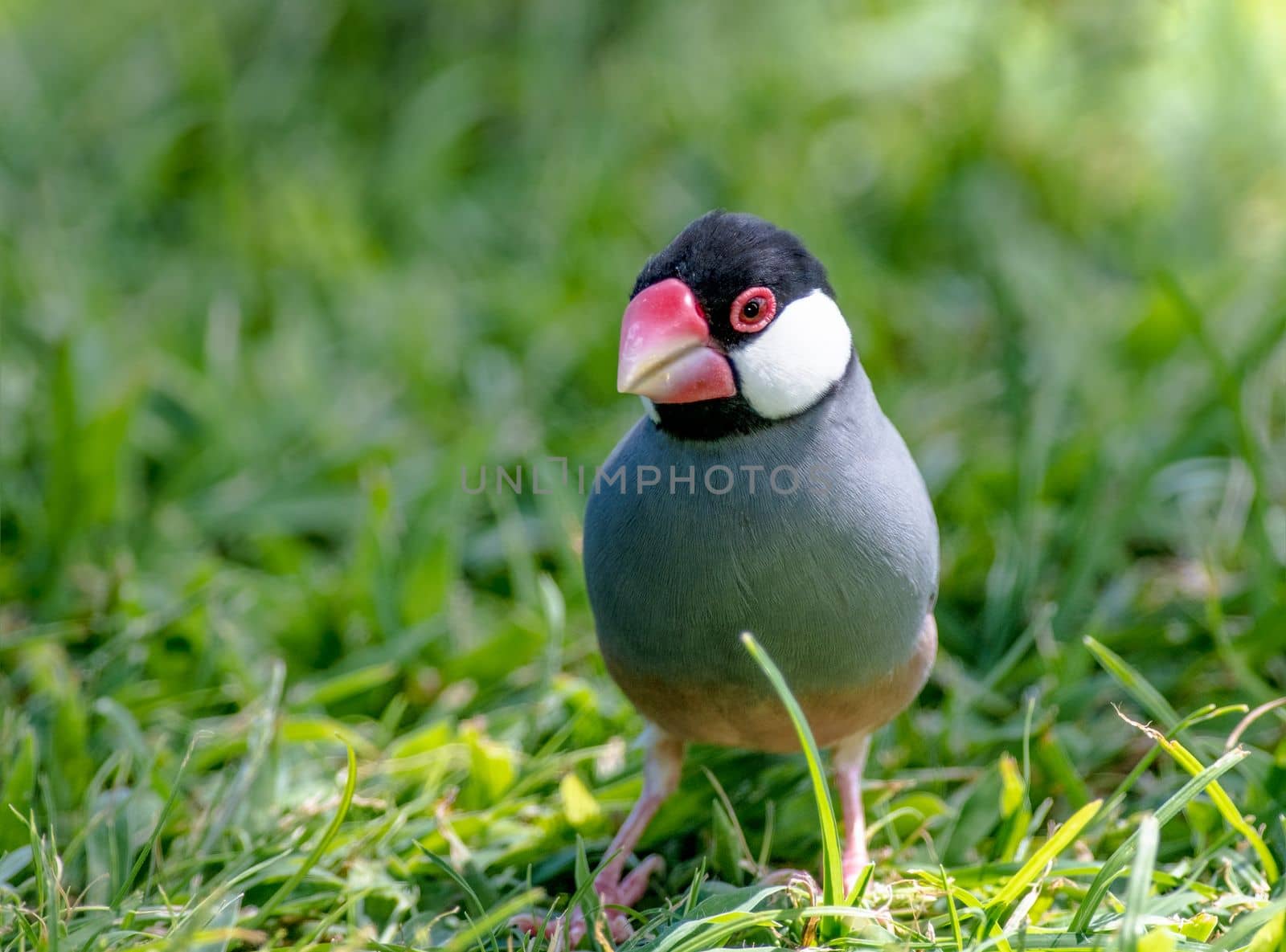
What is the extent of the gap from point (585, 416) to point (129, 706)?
161cm

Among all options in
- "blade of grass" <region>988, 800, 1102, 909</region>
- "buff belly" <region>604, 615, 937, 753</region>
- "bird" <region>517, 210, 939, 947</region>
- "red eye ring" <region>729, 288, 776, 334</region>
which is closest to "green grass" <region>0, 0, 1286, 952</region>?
"blade of grass" <region>988, 800, 1102, 909</region>

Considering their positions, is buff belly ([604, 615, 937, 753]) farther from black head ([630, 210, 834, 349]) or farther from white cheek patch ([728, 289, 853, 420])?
black head ([630, 210, 834, 349])

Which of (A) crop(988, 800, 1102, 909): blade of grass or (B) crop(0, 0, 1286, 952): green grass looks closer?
(A) crop(988, 800, 1102, 909): blade of grass

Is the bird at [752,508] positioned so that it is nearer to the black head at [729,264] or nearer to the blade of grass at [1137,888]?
the black head at [729,264]

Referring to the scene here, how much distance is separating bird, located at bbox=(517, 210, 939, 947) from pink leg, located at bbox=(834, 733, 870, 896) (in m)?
0.20

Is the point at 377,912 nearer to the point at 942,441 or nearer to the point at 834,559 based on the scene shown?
the point at 834,559

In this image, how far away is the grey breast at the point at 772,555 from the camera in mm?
1956

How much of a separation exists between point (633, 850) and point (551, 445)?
141 centimetres

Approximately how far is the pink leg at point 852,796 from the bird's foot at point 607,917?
0.35 meters

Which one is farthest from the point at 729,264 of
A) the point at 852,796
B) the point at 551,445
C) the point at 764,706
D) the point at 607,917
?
the point at 551,445

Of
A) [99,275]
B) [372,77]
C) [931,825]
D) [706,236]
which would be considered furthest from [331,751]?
[372,77]

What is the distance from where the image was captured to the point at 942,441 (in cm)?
352

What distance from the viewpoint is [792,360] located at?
198 centimetres

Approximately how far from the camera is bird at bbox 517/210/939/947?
1.95 metres
